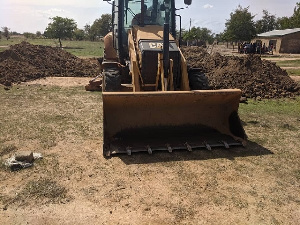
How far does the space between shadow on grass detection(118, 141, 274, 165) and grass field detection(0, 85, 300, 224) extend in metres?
0.02

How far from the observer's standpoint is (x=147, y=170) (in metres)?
5.19

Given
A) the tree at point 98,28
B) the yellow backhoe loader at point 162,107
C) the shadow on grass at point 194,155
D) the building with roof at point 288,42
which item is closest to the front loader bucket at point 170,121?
the yellow backhoe loader at point 162,107

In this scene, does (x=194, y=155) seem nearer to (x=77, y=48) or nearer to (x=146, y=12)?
(x=146, y=12)

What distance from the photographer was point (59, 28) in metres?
49.7

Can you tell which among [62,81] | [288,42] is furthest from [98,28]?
[62,81]

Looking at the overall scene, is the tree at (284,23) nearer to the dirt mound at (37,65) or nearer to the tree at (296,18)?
the tree at (296,18)

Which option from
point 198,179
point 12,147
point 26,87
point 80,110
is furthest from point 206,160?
point 26,87

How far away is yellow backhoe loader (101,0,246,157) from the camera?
5.85 metres

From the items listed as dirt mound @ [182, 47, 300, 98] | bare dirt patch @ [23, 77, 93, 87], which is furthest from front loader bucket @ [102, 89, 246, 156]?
bare dirt patch @ [23, 77, 93, 87]

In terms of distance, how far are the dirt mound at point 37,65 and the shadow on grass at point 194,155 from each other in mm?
8863

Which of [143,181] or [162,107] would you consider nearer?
[143,181]

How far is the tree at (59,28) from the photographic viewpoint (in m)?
49.2

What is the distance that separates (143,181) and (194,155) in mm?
1407

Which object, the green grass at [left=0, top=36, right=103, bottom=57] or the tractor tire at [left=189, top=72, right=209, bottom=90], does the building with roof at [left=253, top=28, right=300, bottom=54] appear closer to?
the green grass at [left=0, top=36, right=103, bottom=57]
